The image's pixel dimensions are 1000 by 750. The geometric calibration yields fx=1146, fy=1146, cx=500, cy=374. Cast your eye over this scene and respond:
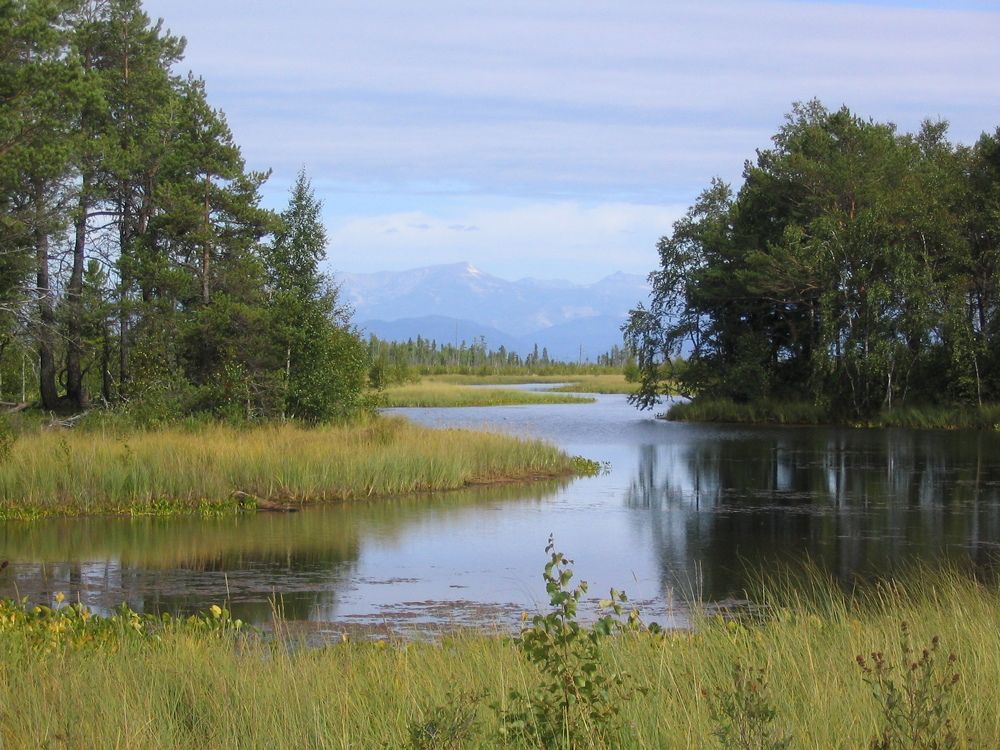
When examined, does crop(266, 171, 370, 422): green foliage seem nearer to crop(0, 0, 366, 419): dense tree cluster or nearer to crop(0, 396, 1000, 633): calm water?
crop(0, 0, 366, 419): dense tree cluster

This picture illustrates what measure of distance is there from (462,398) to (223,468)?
43808 millimetres

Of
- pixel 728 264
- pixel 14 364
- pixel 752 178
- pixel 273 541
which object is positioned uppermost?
pixel 752 178

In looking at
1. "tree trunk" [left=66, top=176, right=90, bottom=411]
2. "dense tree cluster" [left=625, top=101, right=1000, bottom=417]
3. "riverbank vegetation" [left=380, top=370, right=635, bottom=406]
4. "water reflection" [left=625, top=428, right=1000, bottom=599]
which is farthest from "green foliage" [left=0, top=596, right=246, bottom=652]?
"riverbank vegetation" [left=380, top=370, right=635, bottom=406]

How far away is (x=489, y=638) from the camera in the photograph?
8133 mm

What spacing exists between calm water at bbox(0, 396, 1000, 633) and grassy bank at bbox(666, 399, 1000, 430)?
11254 mm

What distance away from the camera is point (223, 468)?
2019 cm

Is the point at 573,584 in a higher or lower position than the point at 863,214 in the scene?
lower

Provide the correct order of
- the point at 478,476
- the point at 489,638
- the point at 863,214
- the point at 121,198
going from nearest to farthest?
the point at 489,638
the point at 478,476
the point at 121,198
the point at 863,214

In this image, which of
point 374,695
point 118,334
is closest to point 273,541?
point 374,695

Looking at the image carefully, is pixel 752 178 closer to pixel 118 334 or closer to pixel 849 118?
pixel 849 118

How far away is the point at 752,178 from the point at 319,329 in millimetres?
23311

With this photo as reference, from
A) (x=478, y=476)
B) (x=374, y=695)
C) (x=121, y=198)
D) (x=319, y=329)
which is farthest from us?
(x=121, y=198)

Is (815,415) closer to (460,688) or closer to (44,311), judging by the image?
(44,311)

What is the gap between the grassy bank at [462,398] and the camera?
60.9 meters
